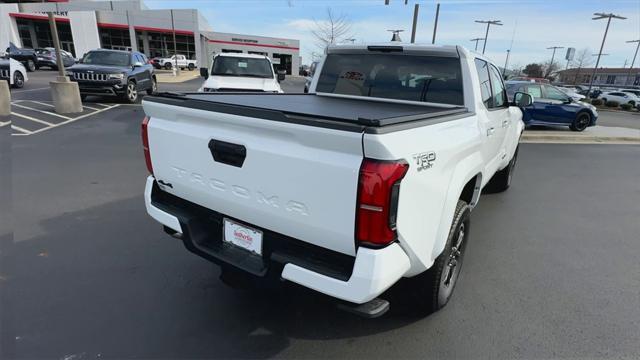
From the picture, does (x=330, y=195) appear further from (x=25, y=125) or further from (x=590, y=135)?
(x=590, y=135)

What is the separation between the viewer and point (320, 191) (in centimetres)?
187

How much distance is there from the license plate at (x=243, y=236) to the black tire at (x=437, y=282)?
1.10 metres

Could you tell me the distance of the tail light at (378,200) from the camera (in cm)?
173

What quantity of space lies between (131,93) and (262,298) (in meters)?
12.3

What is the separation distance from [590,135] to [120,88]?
15652mm

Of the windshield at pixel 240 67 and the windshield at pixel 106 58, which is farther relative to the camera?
the windshield at pixel 106 58

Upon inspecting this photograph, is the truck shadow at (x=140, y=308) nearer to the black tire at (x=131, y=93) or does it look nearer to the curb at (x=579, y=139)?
the black tire at (x=131, y=93)

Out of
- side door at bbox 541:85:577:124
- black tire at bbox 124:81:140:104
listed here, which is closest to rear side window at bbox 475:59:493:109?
side door at bbox 541:85:577:124

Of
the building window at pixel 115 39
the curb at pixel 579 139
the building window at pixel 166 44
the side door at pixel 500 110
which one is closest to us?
the side door at pixel 500 110

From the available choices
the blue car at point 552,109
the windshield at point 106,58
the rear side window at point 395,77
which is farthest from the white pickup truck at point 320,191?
the windshield at point 106,58

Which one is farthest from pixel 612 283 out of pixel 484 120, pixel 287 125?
pixel 287 125

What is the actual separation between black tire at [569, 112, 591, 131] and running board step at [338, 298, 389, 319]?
14.1 m

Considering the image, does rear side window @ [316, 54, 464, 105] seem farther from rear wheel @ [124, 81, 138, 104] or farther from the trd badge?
rear wheel @ [124, 81, 138, 104]

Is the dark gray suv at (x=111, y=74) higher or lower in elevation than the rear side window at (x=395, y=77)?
lower
